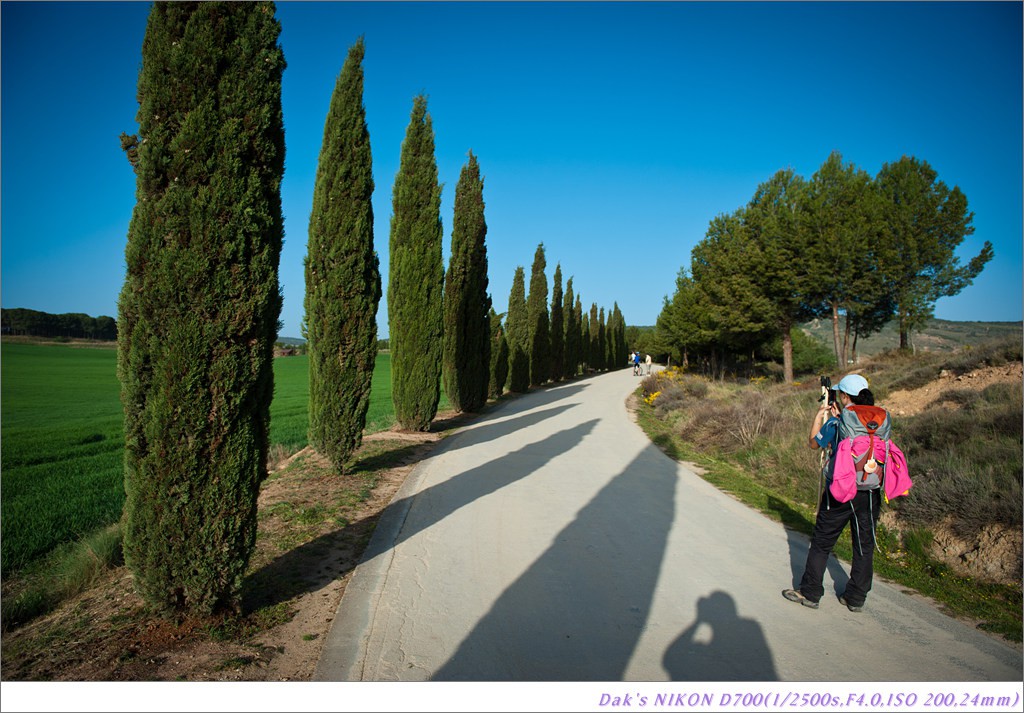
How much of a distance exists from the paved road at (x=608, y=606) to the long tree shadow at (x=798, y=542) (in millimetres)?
30

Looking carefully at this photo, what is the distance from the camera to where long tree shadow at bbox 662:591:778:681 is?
3102 millimetres

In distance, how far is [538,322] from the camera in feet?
104

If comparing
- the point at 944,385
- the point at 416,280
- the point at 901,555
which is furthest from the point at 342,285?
the point at 944,385

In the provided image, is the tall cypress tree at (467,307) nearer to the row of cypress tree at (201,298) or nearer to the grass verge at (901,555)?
the grass verge at (901,555)

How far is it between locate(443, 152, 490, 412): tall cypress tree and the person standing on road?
1360cm

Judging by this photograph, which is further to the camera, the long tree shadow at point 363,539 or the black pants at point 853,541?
the long tree shadow at point 363,539

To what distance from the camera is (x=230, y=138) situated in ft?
12.0

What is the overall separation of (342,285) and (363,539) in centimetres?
470

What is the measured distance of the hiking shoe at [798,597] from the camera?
13.4 ft

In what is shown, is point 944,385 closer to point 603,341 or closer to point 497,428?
point 497,428

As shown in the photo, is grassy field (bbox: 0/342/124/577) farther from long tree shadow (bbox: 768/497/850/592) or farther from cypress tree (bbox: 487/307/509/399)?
cypress tree (bbox: 487/307/509/399)

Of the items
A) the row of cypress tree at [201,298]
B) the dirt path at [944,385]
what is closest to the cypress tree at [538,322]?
the dirt path at [944,385]

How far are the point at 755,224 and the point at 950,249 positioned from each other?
31.8 feet

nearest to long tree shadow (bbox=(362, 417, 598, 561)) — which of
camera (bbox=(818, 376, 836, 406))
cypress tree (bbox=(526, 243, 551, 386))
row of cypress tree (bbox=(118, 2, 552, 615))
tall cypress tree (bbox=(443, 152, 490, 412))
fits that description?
row of cypress tree (bbox=(118, 2, 552, 615))
